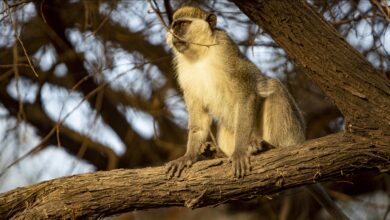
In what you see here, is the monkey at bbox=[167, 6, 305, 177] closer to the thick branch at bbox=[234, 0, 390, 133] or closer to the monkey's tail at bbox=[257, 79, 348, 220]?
the monkey's tail at bbox=[257, 79, 348, 220]

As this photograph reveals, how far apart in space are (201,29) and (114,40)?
184 centimetres

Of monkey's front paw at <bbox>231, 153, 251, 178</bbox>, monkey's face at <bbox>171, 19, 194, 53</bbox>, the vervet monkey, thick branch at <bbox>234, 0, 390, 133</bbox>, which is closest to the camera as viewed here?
thick branch at <bbox>234, 0, 390, 133</bbox>

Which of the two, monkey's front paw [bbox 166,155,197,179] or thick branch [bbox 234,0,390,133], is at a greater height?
thick branch [bbox 234,0,390,133]

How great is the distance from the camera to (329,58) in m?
3.74

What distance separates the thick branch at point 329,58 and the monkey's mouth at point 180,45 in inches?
40.9

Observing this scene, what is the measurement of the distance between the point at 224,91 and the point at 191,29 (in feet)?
1.72

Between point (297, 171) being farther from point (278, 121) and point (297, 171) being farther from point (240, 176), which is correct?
point (278, 121)

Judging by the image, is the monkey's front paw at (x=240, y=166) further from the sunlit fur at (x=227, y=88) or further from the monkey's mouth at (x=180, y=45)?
the monkey's mouth at (x=180, y=45)

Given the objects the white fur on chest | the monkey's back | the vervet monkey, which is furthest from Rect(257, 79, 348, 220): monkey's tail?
the white fur on chest

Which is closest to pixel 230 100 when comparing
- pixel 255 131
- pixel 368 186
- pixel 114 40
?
pixel 255 131

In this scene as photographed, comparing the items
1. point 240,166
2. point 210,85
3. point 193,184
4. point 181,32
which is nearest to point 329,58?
point 240,166

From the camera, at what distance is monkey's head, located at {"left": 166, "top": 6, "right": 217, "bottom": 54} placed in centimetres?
477

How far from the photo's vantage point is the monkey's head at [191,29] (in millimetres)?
4773

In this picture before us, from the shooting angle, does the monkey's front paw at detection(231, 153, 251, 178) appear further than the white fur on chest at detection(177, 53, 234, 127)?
No
